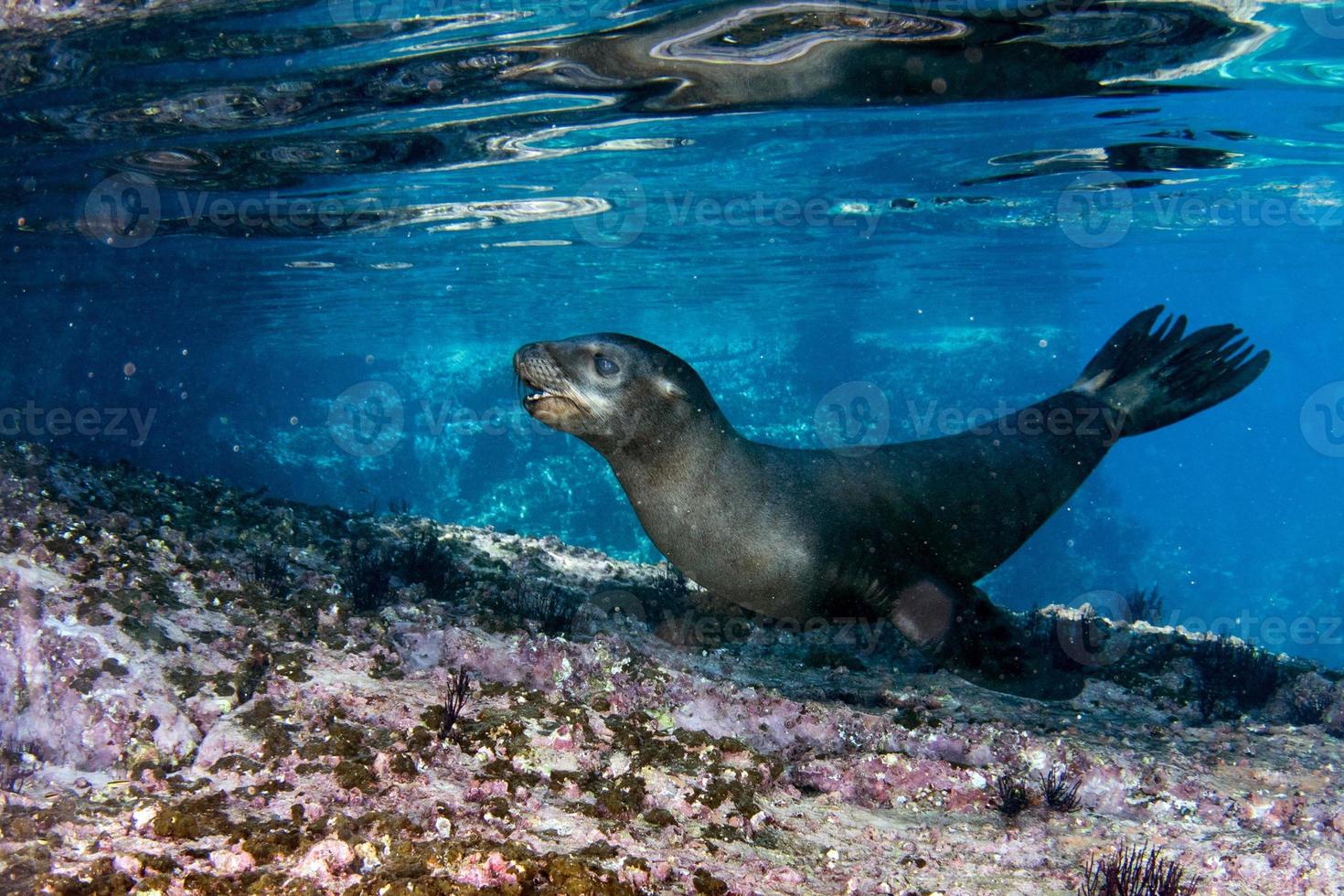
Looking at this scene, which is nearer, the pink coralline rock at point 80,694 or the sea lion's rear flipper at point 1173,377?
the pink coralline rock at point 80,694

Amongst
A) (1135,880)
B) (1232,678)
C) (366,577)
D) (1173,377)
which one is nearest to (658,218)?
(1173,377)

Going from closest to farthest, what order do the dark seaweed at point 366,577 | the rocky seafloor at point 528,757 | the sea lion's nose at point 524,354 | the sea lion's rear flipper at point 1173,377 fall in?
1. the rocky seafloor at point 528,757
2. the sea lion's nose at point 524,354
3. the dark seaweed at point 366,577
4. the sea lion's rear flipper at point 1173,377

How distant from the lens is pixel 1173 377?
6.86 m

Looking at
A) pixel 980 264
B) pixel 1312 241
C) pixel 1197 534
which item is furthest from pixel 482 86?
pixel 1197 534

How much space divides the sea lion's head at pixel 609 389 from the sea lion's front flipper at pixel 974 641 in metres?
1.79

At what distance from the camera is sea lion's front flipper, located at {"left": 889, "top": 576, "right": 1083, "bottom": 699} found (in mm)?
4223

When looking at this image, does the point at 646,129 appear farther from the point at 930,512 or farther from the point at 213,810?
the point at 213,810

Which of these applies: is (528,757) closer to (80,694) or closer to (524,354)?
(80,694)

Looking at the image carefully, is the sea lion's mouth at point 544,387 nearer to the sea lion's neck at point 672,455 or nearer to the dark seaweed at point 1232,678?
the sea lion's neck at point 672,455

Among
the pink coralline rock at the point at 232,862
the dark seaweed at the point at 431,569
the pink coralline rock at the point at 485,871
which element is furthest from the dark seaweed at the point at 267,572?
the pink coralline rock at the point at 485,871

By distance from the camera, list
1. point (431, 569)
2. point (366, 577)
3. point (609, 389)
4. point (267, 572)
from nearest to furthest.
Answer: point (609, 389)
point (267, 572)
point (366, 577)
point (431, 569)

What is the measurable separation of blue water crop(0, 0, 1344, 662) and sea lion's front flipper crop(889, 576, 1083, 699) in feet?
10.1

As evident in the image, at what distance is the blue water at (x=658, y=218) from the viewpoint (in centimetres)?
832

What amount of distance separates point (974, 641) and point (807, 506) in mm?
1264
